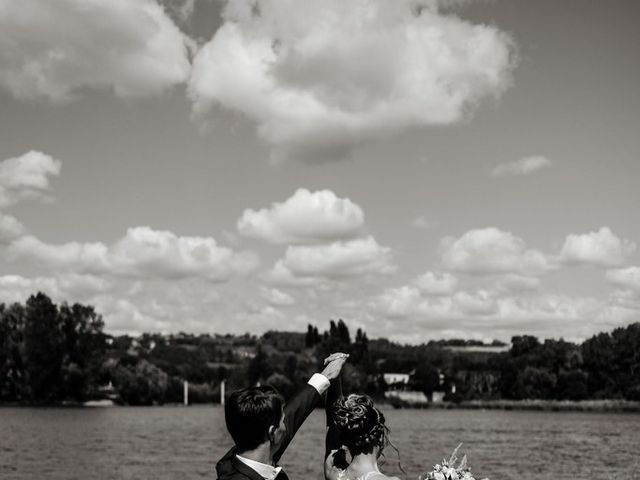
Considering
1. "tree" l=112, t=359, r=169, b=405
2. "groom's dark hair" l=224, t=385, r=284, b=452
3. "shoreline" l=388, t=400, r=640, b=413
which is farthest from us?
"tree" l=112, t=359, r=169, b=405

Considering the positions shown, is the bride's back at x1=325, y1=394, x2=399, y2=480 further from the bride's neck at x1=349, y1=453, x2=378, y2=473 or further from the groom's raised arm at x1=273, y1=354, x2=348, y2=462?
the groom's raised arm at x1=273, y1=354, x2=348, y2=462

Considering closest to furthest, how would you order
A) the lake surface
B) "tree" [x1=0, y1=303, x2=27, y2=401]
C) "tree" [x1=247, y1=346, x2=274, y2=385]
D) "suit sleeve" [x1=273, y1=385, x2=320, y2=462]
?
"suit sleeve" [x1=273, y1=385, x2=320, y2=462]
the lake surface
"tree" [x1=0, y1=303, x2=27, y2=401]
"tree" [x1=247, y1=346, x2=274, y2=385]

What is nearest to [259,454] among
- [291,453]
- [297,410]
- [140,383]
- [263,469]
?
[263,469]

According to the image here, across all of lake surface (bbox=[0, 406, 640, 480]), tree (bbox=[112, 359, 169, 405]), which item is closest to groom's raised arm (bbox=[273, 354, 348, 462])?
lake surface (bbox=[0, 406, 640, 480])

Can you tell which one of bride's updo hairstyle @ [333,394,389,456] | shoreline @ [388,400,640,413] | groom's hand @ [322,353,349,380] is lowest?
shoreline @ [388,400,640,413]

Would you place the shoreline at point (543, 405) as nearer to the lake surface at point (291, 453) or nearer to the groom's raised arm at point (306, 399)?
the lake surface at point (291, 453)

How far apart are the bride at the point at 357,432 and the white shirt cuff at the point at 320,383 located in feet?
0.56

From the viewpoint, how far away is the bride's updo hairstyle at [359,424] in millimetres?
4945

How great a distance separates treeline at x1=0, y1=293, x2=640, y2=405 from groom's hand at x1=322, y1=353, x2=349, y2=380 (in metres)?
116

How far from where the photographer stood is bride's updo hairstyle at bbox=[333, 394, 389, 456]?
4.95 metres

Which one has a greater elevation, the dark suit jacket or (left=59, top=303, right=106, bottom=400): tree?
(left=59, top=303, right=106, bottom=400): tree

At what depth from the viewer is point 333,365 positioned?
4980 mm

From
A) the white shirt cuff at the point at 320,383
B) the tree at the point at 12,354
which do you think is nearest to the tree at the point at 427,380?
the tree at the point at 12,354

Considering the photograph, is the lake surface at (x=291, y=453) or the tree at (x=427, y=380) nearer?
the lake surface at (x=291, y=453)
